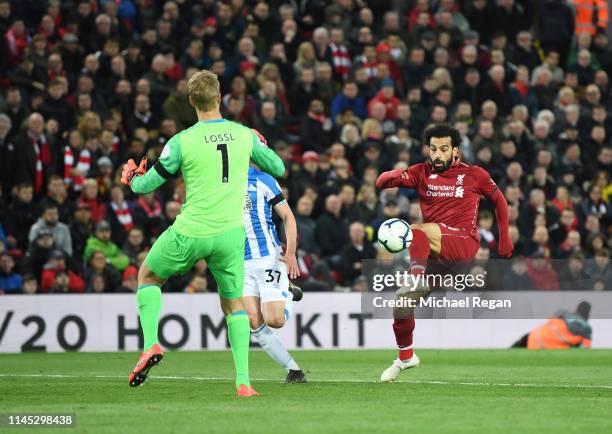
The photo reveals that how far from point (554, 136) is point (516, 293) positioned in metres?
5.40

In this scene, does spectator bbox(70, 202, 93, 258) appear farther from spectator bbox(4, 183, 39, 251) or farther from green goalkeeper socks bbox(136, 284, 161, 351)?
green goalkeeper socks bbox(136, 284, 161, 351)

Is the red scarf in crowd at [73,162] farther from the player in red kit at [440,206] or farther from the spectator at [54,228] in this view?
the player in red kit at [440,206]

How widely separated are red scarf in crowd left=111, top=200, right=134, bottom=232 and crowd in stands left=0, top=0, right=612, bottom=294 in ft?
0.07

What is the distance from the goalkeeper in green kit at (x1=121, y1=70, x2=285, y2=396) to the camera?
9.88m

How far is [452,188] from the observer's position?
40.8 feet

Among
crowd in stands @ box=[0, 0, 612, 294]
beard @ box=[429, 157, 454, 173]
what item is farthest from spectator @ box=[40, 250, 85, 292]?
beard @ box=[429, 157, 454, 173]

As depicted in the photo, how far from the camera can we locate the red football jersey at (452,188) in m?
12.5

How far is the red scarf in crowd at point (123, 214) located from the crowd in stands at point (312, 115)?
0.02 meters

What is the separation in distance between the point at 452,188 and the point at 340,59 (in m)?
11.9

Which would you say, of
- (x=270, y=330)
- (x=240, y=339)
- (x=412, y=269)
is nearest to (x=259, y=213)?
(x=270, y=330)

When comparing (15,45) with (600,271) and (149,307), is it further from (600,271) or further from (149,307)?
(149,307)

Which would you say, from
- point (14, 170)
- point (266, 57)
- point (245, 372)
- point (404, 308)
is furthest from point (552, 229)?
point (245, 372)

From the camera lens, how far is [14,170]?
1967 cm

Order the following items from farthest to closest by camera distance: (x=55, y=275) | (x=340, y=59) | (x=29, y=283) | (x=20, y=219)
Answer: (x=340, y=59), (x=20, y=219), (x=55, y=275), (x=29, y=283)
